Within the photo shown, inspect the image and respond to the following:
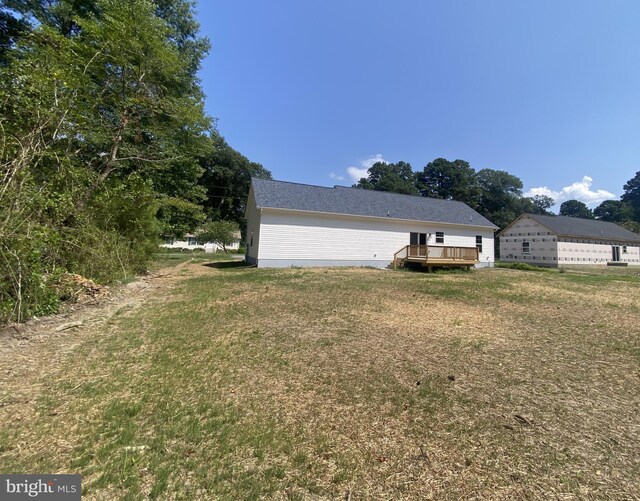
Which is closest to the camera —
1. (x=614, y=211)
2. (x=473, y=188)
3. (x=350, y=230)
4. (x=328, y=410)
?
(x=328, y=410)

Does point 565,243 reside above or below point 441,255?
above

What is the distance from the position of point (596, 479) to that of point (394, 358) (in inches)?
84.6

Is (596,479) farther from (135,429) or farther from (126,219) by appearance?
(126,219)

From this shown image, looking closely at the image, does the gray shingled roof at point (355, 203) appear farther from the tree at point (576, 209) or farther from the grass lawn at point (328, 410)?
the tree at point (576, 209)

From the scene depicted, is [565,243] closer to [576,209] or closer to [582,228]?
[582,228]

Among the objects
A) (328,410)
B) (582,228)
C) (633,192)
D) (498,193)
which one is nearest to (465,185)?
(498,193)

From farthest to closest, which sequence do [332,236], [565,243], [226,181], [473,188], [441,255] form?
[473,188], [226,181], [565,243], [332,236], [441,255]

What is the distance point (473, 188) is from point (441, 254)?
4080 centimetres

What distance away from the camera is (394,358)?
3.96 metres

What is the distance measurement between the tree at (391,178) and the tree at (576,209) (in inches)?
1477

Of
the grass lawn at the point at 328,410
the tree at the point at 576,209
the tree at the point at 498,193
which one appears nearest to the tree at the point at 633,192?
the tree at the point at 576,209

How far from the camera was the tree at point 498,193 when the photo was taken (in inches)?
1955

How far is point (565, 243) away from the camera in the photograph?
990 inches

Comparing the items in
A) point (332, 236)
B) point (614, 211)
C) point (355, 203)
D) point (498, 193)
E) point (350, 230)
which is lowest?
point (332, 236)
